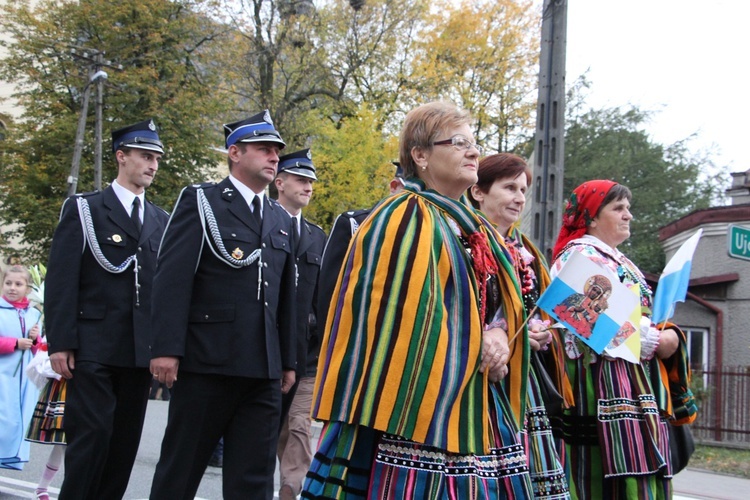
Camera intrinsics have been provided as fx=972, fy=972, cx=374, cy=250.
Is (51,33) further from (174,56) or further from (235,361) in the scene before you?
(235,361)

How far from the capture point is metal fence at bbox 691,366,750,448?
1625 cm

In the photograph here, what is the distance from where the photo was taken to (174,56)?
1276 inches

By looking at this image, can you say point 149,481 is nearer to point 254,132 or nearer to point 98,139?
point 254,132

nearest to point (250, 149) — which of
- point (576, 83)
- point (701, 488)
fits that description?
point (701, 488)

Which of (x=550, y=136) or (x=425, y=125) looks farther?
(x=550, y=136)

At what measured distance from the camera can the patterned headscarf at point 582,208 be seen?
5648mm

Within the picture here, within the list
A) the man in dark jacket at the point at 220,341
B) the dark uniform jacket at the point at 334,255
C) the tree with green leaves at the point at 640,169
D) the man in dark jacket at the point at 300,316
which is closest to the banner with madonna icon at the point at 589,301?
the man in dark jacket at the point at 220,341

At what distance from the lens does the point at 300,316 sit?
20.5 feet

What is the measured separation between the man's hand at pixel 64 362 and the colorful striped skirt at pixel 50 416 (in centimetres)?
80

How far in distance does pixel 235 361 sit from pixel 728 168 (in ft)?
116

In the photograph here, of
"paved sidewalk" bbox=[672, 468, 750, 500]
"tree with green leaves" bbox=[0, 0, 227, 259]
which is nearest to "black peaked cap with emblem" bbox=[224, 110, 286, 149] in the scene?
"paved sidewalk" bbox=[672, 468, 750, 500]

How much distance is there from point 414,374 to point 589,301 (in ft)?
4.14

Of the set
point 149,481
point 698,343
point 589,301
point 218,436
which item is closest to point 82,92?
point 698,343

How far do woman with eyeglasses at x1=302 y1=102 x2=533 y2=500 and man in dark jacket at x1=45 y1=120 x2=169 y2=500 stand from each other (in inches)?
92.1
